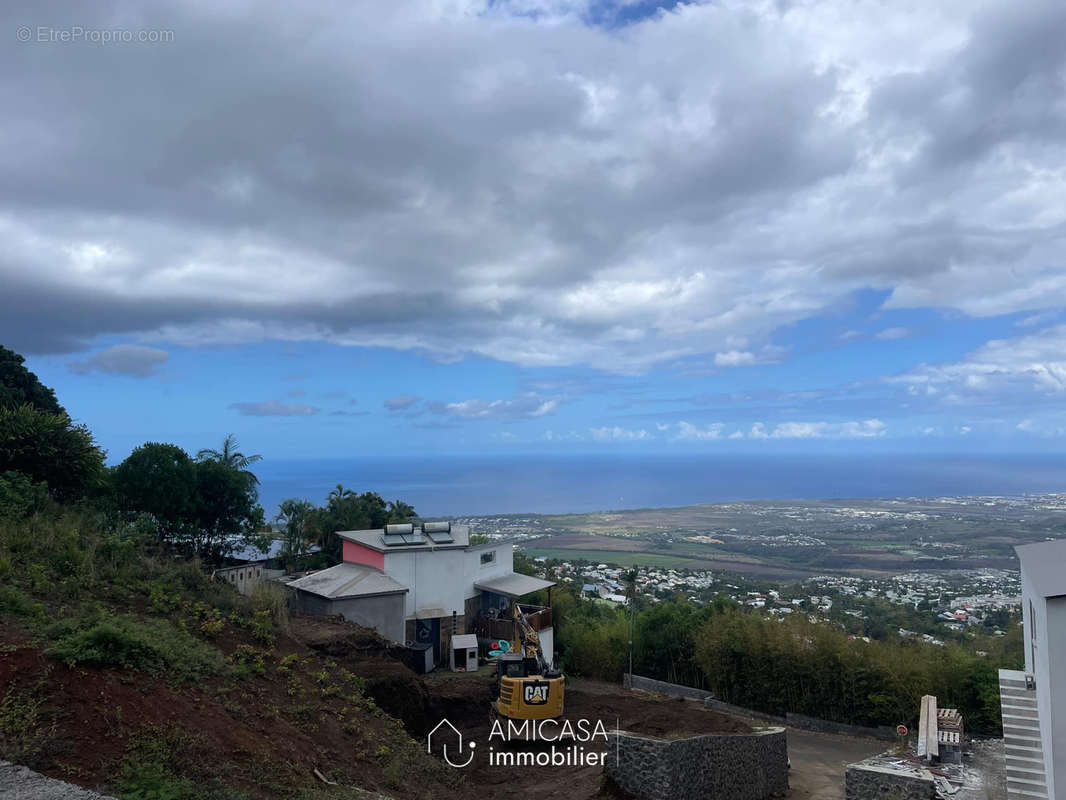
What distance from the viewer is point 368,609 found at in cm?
1802

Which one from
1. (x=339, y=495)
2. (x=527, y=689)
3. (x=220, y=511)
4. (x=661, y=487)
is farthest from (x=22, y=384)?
(x=661, y=487)

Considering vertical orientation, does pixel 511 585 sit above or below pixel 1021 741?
above

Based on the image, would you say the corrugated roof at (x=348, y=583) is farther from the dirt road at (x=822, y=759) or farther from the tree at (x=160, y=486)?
the dirt road at (x=822, y=759)

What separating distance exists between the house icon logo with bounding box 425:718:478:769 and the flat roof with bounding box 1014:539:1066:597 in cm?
1016

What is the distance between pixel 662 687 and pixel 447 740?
22.9 ft

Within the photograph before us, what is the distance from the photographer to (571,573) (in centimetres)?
3409

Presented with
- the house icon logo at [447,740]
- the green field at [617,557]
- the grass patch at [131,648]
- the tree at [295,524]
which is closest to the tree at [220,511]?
the tree at [295,524]

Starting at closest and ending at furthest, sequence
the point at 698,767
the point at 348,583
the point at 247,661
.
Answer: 1. the point at 247,661
2. the point at 698,767
3. the point at 348,583

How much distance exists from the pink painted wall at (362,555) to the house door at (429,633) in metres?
1.94

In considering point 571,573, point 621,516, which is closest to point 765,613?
point 571,573

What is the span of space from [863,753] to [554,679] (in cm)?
708

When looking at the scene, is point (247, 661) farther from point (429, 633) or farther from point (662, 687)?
point (662, 687)

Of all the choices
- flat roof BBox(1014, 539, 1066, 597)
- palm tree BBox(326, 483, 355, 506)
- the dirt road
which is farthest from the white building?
palm tree BBox(326, 483, 355, 506)

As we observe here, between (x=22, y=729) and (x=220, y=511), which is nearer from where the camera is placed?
(x=22, y=729)
